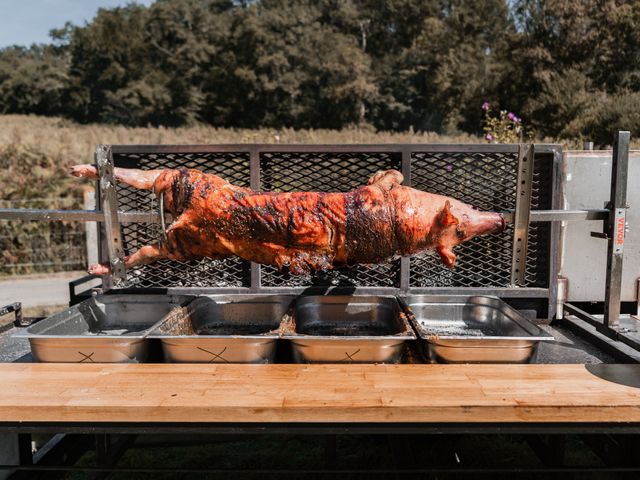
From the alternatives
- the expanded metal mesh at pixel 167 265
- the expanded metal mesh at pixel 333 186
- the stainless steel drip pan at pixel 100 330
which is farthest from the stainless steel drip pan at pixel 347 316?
the stainless steel drip pan at pixel 100 330

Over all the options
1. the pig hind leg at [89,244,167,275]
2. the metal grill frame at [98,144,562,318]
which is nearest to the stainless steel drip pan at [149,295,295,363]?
the metal grill frame at [98,144,562,318]

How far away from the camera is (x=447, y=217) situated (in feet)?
7.49

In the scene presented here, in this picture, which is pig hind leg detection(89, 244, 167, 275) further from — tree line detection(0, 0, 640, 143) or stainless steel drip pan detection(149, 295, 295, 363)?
tree line detection(0, 0, 640, 143)

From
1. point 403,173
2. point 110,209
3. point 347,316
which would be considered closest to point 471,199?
point 403,173

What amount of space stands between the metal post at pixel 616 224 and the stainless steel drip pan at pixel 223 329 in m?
1.67

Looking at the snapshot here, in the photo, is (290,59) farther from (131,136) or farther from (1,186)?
(1,186)

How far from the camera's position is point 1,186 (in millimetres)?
10469

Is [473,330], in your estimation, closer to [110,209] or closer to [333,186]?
[333,186]

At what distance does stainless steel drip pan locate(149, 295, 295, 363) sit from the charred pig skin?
41cm

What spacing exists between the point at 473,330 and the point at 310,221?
1.23 meters

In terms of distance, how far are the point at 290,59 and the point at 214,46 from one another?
573cm

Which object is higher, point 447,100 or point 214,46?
point 214,46
